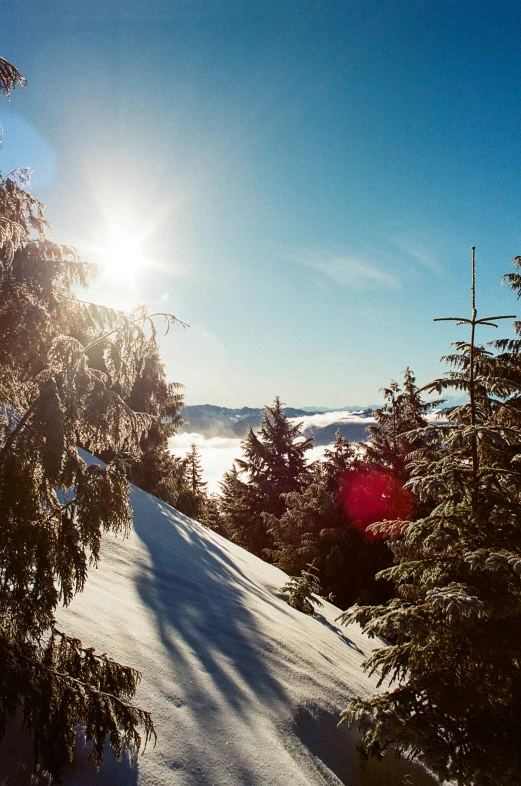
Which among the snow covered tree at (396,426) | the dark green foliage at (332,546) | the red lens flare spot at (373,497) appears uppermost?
the snow covered tree at (396,426)

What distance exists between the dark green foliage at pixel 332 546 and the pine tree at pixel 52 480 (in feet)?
52.2

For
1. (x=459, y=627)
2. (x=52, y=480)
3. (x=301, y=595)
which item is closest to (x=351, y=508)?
(x=301, y=595)

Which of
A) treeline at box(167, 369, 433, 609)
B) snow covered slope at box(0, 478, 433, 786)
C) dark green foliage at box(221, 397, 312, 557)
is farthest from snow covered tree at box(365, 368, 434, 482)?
snow covered slope at box(0, 478, 433, 786)

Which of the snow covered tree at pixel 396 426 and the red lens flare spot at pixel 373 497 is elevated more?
the snow covered tree at pixel 396 426

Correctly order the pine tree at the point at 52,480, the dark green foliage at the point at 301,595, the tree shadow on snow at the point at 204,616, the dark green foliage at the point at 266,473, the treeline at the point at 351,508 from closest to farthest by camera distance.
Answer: the pine tree at the point at 52,480 → the tree shadow on snow at the point at 204,616 → the dark green foliage at the point at 301,595 → the treeline at the point at 351,508 → the dark green foliage at the point at 266,473

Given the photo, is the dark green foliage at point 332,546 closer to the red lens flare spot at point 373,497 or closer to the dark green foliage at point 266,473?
the red lens flare spot at point 373,497

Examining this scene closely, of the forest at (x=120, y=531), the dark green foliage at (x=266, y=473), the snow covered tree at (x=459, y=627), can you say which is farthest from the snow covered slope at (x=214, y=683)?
the dark green foliage at (x=266, y=473)

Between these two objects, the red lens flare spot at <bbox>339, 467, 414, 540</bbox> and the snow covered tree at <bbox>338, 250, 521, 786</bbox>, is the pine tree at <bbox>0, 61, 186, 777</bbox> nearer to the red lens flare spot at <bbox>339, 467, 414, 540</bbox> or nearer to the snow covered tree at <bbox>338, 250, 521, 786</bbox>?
the snow covered tree at <bbox>338, 250, 521, 786</bbox>

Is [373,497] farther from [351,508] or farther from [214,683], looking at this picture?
[214,683]

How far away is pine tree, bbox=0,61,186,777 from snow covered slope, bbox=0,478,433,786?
613mm

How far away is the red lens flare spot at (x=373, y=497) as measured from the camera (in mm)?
17516

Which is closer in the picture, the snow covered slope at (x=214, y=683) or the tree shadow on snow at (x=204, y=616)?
the snow covered slope at (x=214, y=683)

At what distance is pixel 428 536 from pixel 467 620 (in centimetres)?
98

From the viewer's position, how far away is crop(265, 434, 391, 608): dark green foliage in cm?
1825
